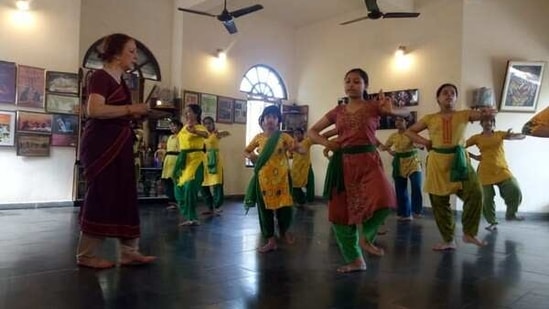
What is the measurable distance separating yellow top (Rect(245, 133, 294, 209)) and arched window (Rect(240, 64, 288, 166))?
5566 millimetres

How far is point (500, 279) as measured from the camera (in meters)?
2.77

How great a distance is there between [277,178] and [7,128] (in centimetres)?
450

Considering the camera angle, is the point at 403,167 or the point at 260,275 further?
the point at 403,167

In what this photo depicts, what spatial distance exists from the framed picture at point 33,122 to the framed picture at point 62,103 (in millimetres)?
132

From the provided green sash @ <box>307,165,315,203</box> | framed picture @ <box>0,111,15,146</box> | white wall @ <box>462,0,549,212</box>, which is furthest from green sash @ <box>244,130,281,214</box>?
white wall @ <box>462,0,549,212</box>

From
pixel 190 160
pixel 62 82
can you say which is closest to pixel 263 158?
pixel 190 160

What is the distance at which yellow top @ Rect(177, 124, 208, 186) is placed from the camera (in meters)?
4.64

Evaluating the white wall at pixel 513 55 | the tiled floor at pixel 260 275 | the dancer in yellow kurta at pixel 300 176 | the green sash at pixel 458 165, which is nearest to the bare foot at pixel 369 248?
the tiled floor at pixel 260 275

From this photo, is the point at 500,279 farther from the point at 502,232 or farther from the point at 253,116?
the point at 253,116

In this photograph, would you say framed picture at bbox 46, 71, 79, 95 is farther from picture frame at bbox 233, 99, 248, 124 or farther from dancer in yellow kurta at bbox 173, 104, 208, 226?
picture frame at bbox 233, 99, 248, 124

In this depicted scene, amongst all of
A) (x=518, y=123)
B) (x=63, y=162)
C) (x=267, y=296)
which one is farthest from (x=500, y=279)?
(x=63, y=162)

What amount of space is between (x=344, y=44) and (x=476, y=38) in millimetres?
2661

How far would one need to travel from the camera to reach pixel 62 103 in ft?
21.7

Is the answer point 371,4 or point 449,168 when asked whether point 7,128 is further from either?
point 449,168
